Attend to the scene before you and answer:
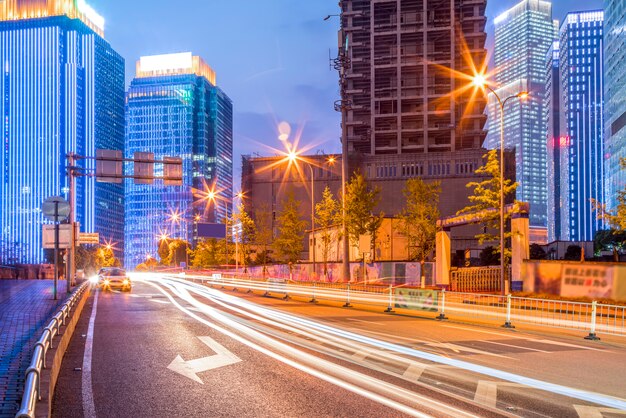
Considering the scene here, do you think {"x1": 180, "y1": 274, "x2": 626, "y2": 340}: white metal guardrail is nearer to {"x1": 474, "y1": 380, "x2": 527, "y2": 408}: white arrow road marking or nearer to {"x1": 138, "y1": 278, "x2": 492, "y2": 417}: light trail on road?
{"x1": 474, "y1": 380, "x2": 527, "y2": 408}: white arrow road marking

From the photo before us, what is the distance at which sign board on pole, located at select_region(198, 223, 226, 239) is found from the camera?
87750mm

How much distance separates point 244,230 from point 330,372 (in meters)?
67.8

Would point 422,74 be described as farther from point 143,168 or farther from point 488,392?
point 488,392

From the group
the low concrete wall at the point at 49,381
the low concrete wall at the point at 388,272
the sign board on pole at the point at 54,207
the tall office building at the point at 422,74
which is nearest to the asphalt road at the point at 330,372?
the low concrete wall at the point at 49,381

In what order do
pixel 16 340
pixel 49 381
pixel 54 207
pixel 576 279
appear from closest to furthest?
1. pixel 49 381
2. pixel 16 340
3. pixel 54 207
4. pixel 576 279

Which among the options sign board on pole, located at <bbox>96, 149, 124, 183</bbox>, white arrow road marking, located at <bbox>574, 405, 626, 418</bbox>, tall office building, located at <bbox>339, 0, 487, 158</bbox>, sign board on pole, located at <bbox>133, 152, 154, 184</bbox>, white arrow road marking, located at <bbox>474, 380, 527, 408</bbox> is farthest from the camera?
tall office building, located at <bbox>339, 0, 487, 158</bbox>

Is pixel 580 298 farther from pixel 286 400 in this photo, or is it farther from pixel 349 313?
pixel 286 400

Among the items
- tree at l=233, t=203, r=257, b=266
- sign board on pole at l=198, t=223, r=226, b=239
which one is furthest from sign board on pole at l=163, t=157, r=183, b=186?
sign board on pole at l=198, t=223, r=226, b=239

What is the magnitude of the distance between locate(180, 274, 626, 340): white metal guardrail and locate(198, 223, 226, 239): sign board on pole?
2275 inches

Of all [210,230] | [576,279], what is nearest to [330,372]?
[576,279]

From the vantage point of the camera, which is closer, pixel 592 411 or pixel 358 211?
pixel 592 411

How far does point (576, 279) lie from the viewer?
27.0 meters

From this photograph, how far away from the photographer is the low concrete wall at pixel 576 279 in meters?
25.1

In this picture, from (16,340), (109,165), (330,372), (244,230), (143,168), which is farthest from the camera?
(244,230)
